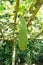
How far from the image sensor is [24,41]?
1155mm

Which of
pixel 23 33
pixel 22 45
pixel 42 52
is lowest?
pixel 42 52

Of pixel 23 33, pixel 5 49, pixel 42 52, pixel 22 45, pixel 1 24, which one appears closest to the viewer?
pixel 23 33

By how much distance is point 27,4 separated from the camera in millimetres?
1506

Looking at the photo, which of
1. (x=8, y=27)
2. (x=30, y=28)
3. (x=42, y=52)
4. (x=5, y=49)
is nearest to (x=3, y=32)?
(x=8, y=27)

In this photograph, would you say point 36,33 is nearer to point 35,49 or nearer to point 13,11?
point 13,11

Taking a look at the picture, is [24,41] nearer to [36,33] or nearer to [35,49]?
[36,33]

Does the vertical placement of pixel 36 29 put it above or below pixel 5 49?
above

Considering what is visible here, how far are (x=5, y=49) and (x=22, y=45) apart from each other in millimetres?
3304

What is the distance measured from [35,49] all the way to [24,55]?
0.28 m

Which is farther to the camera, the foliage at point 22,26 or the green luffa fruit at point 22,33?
the foliage at point 22,26

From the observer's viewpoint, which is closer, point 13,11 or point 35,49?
point 13,11

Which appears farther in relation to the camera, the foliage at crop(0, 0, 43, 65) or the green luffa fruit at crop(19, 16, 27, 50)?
the foliage at crop(0, 0, 43, 65)

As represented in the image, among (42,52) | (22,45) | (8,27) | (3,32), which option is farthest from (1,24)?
(42,52)

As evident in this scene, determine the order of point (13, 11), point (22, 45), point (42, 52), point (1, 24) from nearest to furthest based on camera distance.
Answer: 1. point (22, 45)
2. point (13, 11)
3. point (1, 24)
4. point (42, 52)
